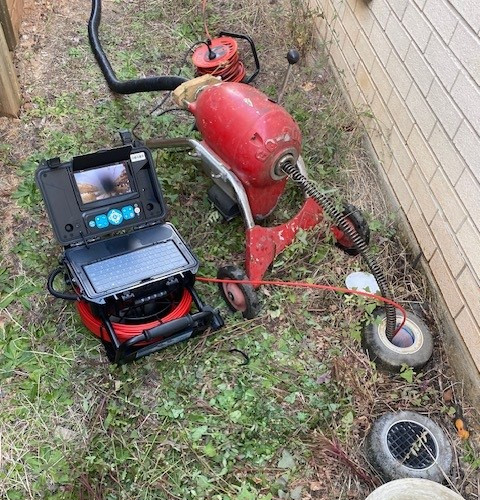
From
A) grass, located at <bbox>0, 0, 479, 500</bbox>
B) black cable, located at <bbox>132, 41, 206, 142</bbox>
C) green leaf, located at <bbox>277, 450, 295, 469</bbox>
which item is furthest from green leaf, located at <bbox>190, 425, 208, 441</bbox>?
black cable, located at <bbox>132, 41, 206, 142</bbox>

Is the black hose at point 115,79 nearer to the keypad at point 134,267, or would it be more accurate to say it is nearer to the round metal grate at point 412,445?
the keypad at point 134,267

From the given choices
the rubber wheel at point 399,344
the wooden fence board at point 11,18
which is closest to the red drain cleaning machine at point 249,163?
the rubber wheel at point 399,344

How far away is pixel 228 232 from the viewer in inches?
104

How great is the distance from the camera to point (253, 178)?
2.28 metres

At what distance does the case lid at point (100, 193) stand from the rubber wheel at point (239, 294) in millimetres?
372

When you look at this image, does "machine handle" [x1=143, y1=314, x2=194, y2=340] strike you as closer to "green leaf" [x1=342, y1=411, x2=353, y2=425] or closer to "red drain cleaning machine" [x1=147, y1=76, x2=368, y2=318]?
"red drain cleaning machine" [x1=147, y1=76, x2=368, y2=318]

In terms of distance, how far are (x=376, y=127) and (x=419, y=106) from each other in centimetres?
45

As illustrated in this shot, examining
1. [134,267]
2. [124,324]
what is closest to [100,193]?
[134,267]

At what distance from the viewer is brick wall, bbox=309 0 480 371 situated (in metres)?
2.02

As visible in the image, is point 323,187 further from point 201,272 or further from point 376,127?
point 201,272

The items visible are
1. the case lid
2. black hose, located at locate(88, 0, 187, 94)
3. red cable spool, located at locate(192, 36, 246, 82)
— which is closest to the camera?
the case lid

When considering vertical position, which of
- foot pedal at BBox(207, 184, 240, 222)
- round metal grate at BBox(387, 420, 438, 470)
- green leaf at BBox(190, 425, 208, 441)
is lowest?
round metal grate at BBox(387, 420, 438, 470)

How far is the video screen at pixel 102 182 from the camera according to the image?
217 cm

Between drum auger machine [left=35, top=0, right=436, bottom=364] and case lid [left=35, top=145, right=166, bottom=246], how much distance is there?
2 centimetres
